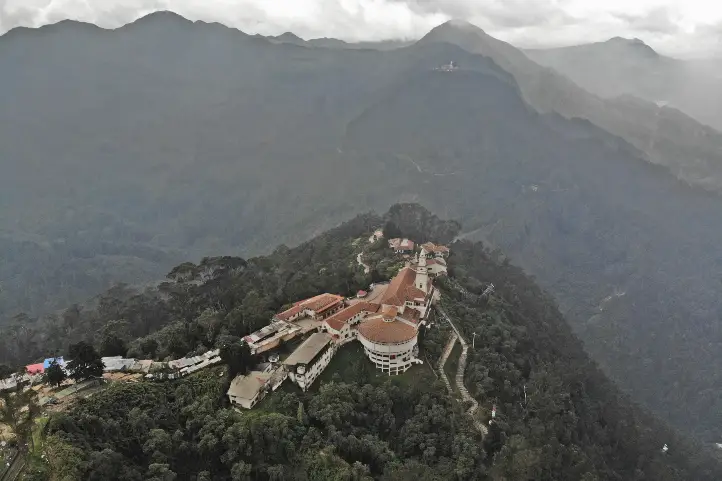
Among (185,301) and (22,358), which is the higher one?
(185,301)

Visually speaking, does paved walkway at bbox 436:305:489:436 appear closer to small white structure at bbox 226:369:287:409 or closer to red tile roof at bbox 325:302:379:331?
red tile roof at bbox 325:302:379:331

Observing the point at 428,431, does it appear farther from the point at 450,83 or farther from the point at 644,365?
the point at 450,83

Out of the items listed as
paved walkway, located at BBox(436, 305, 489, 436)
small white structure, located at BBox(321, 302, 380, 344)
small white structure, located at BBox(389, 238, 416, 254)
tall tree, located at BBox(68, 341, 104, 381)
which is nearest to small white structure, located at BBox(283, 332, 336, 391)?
small white structure, located at BBox(321, 302, 380, 344)

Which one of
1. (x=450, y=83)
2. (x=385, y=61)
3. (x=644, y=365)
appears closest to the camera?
(x=644, y=365)

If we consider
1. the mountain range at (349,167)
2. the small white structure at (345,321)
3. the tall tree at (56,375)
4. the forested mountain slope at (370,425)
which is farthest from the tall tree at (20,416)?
the mountain range at (349,167)

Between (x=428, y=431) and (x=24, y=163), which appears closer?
(x=428, y=431)

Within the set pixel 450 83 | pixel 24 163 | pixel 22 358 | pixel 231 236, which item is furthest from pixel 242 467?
pixel 450 83

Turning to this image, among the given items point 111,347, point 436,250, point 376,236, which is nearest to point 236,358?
point 111,347
